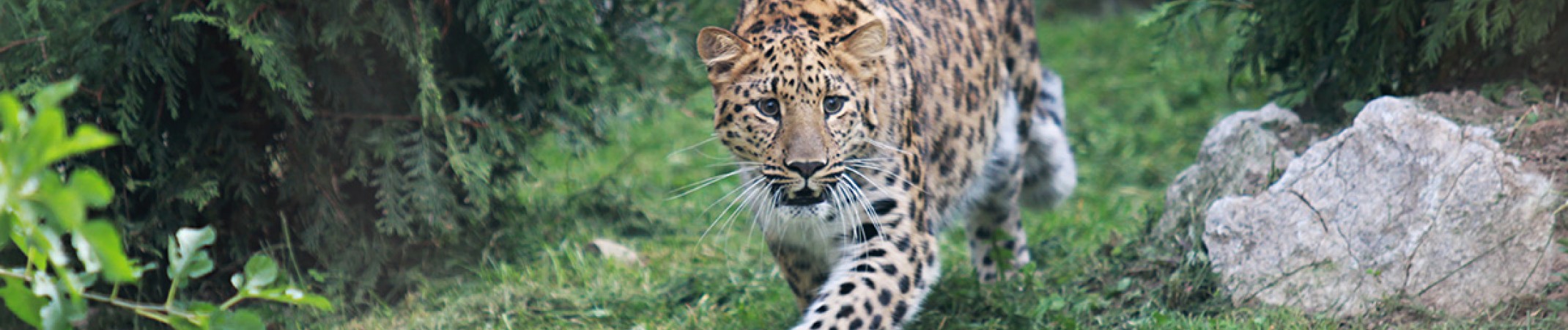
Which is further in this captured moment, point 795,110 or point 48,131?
point 795,110

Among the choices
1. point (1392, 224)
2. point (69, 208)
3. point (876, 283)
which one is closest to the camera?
point (69, 208)

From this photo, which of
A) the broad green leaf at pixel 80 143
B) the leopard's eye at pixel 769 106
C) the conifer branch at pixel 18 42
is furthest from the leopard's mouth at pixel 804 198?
the conifer branch at pixel 18 42

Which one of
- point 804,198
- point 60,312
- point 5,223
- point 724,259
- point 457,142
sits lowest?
point 724,259

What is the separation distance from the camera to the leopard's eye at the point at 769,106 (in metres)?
4.42

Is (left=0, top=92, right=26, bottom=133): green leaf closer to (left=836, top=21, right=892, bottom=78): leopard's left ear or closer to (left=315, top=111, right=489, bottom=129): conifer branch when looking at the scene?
(left=836, top=21, right=892, bottom=78): leopard's left ear

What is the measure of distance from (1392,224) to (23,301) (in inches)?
171

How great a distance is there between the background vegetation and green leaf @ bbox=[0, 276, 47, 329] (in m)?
2.23

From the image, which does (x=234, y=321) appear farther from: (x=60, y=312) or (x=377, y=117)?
(x=377, y=117)

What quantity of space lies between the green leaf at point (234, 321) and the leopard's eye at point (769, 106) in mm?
1857

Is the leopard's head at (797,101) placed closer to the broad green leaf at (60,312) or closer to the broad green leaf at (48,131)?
the broad green leaf at (60,312)

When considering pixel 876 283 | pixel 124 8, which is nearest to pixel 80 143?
pixel 876 283

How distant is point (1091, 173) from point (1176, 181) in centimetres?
248

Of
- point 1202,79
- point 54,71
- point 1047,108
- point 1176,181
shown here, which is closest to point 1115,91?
point 1202,79

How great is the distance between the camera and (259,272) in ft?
10.1
